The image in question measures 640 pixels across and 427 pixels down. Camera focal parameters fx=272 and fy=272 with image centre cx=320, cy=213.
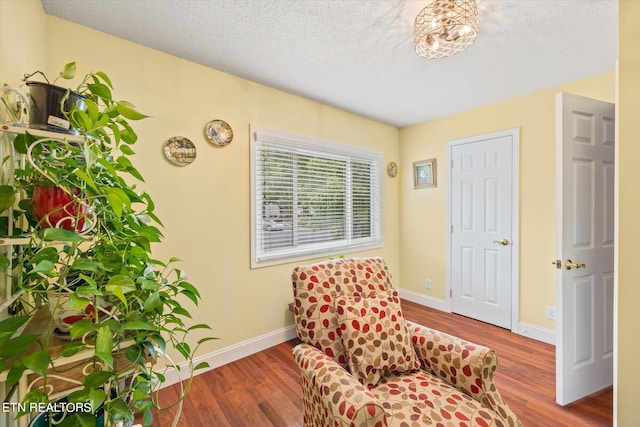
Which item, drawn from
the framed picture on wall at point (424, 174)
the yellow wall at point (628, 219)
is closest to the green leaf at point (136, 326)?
the yellow wall at point (628, 219)

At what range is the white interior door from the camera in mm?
1751

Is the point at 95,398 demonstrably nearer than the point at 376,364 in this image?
Yes

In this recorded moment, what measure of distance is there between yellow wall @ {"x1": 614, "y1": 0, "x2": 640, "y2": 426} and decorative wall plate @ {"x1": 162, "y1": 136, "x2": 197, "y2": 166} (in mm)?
2554

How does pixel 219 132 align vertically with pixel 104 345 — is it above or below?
above

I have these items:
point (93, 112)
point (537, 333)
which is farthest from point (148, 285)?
point (537, 333)

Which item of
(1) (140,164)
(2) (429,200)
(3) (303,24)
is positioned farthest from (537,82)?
(1) (140,164)

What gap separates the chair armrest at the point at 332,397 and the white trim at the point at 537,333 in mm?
2489

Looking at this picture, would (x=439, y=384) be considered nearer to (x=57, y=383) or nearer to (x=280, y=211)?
(x=57, y=383)

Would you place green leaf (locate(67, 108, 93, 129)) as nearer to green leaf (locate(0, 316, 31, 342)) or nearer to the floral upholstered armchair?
green leaf (locate(0, 316, 31, 342))

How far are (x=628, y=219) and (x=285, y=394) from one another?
2175 millimetres

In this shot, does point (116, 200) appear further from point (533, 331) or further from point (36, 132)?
point (533, 331)

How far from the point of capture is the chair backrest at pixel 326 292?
4.54 feet

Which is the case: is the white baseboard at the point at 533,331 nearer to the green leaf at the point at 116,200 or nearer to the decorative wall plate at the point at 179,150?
the decorative wall plate at the point at 179,150

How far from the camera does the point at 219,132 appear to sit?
7.34 feet
